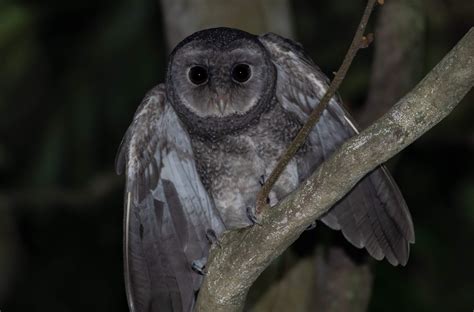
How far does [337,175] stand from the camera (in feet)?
11.9

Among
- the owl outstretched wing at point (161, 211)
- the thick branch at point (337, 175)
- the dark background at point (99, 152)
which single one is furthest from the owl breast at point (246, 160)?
the dark background at point (99, 152)

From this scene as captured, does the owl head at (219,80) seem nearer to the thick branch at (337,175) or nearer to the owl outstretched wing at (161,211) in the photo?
the owl outstretched wing at (161,211)

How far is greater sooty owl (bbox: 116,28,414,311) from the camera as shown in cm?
487

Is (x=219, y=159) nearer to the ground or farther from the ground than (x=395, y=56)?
nearer to the ground

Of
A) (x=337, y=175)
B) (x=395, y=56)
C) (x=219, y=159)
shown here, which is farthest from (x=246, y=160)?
(x=337, y=175)

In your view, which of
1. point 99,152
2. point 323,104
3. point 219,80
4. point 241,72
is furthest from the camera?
point 99,152

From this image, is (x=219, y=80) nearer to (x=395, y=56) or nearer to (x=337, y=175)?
(x=395, y=56)

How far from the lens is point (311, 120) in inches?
142

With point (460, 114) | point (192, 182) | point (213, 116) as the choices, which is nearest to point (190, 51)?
point (213, 116)

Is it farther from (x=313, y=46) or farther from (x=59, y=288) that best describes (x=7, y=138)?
(x=313, y=46)

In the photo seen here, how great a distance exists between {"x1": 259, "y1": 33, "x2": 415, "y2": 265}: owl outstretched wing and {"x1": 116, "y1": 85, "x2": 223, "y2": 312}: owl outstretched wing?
558 millimetres

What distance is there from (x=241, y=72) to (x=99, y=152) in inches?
123

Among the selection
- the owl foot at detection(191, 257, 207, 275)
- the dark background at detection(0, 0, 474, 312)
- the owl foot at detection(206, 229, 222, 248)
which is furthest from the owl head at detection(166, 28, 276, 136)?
the dark background at detection(0, 0, 474, 312)

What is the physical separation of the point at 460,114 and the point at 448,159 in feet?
4.77
